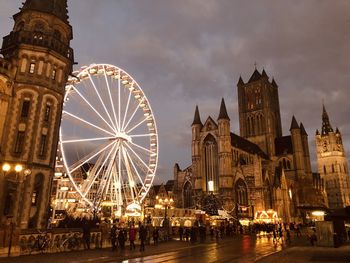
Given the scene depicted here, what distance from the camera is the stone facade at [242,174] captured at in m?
67.8

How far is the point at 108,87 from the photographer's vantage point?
117 ft

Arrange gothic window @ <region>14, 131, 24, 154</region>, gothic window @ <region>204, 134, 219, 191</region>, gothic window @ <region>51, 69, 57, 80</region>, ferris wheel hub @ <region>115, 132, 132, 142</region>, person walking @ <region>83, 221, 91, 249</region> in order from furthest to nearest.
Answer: gothic window @ <region>204, 134, 219, 191</region> → ferris wheel hub @ <region>115, 132, 132, 142</region> → gothic window @ <region>51, 69, 57, 80</region> → gothic window @ <region>14, 131, 24, 154</region> → person walking @ <region>83, 221, 91, 249</region>

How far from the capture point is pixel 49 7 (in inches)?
1249

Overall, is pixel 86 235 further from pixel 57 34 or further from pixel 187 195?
pixel 187 195

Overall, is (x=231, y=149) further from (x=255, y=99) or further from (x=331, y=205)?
(x=331, y=205)

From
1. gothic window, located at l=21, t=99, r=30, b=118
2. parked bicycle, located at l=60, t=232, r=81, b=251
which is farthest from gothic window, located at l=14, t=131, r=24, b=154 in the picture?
parked bicycle, located at l=60, t=232, r=81, b=251

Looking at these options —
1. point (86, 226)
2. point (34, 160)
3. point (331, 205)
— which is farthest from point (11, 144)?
point (331, 205)

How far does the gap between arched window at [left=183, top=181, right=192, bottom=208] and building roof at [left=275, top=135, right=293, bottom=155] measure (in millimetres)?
38499

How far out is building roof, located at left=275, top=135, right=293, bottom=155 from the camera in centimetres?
9881

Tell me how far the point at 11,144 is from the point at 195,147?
52104 mm

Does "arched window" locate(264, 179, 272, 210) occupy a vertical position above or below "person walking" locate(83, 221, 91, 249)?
above

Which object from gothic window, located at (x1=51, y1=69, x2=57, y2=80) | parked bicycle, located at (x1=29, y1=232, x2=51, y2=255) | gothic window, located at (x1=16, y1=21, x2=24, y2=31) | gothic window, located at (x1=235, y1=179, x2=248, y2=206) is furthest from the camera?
gothic window, located at (x1=235, y1=179, x2=248, y2=206)

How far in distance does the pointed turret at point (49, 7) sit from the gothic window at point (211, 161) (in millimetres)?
48185

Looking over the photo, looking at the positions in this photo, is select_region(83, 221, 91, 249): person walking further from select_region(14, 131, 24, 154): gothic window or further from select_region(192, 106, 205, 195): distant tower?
select_region(192, 106, 205, 195): distant tower
